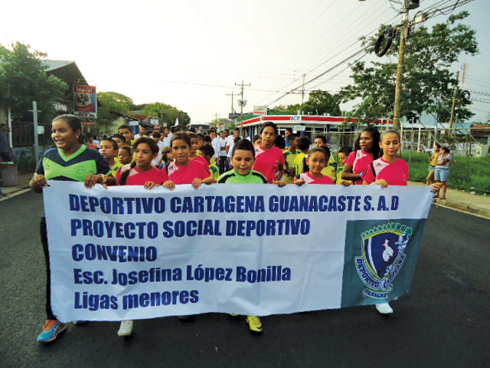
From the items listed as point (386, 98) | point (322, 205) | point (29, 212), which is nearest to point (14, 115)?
point (29, 212)

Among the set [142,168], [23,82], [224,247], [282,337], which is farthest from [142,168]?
[23,82]

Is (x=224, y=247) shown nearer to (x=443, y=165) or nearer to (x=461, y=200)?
(x=443, y=165)

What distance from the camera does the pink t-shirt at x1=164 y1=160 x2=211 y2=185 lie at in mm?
3376

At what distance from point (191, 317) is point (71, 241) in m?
1.22

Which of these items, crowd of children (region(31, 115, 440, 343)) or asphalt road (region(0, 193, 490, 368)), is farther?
crowd of children (region(31, 115, 440, 343))

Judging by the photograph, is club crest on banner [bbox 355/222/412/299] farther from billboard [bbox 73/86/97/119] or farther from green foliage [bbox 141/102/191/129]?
green foliage [bbox 141/102/191/129]

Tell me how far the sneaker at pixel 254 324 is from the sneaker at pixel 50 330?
1.55 meters

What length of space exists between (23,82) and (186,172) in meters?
13.0

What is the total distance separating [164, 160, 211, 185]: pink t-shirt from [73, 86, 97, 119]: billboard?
2288 centimetres

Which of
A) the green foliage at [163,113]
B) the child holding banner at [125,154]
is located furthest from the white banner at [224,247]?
the green foliage at [163,113]

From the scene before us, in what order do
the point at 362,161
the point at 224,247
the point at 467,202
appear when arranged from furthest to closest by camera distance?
the point at 467,202, the point at 362,161, the point at 224,247

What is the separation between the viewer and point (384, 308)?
3057 mm

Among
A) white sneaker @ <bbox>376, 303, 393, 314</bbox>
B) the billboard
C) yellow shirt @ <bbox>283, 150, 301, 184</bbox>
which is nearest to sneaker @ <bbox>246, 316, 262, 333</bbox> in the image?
white sneaker @ <bbox>376, 303, 393, 314</bbox>

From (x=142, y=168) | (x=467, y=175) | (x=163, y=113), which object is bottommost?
(x=467, y=175)
